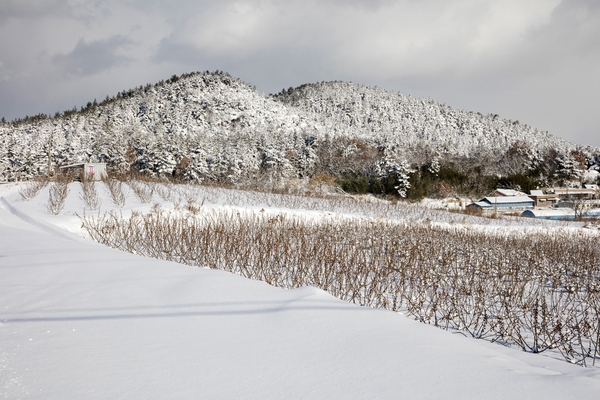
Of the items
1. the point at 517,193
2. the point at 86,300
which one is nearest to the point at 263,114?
the point at 517,193

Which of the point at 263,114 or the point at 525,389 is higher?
the point at 263,114

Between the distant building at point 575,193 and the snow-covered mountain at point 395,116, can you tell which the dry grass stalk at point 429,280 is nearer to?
the distant building at point 575,193

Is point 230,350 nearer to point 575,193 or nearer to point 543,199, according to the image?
point 543,199

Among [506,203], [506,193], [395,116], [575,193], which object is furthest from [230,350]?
[395,116]

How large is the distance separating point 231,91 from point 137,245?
11518cm

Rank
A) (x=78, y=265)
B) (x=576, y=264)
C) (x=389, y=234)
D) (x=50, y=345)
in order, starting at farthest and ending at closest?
(x=389, y=234), (x=576, y=264), (x=78, y=265), (x=50, y=345)

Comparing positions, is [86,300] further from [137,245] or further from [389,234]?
[389,234]

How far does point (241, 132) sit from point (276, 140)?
2782 centimetres

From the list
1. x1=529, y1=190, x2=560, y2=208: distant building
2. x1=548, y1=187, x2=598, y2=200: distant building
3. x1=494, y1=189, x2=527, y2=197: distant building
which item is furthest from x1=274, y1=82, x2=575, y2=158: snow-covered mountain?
x1=494, y1=189, x2=527, y2=197: distant building

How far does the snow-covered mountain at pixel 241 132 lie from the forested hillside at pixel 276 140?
251 mm

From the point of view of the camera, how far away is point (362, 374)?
203 centimetres

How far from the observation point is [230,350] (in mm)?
2312

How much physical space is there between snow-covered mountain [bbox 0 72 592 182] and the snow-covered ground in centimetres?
3574

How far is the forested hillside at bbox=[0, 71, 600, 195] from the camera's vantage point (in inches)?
1658
